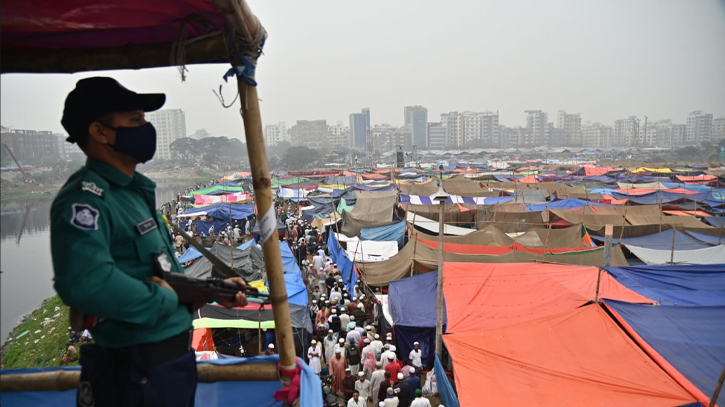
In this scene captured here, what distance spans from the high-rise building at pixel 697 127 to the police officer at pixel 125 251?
106 m

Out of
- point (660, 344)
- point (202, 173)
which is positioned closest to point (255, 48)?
point (660, 344)

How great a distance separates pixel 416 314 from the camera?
7.48 metres

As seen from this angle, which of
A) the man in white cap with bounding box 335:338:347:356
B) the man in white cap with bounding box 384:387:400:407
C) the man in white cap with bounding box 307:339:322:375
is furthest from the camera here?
the man in white cap with bounding box 335:338:347:356

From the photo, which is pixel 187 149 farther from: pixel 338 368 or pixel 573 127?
pixel 573 127

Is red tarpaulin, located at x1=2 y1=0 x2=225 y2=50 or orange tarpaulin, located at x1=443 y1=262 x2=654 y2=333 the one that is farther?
orange tarpaulin, located at x1=443 y1=262 x2=654 y2=333

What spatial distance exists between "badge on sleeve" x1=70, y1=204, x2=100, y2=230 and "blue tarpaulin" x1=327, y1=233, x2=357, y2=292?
29.0 ft

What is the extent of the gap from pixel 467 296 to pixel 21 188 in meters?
6.14

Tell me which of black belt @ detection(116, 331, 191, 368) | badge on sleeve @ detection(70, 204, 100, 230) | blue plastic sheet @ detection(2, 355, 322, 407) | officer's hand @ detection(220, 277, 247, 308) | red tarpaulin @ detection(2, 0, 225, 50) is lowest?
blue plastic sheet @ detection(2, 355, 322, 407)

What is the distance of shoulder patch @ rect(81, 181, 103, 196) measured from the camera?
56.4 inches

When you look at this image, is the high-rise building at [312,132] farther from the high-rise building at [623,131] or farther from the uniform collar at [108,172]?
the uniform collar at [108,172]

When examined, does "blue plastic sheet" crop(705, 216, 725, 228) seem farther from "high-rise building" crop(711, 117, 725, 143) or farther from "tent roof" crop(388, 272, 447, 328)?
"high-rise building" crop(711, 117, 725, 143)

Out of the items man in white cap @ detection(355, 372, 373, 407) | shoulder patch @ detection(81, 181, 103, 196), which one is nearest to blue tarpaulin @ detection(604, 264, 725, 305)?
man in white cap @ detection(355, 372, 373, 407)

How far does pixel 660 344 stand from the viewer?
16.4 ft

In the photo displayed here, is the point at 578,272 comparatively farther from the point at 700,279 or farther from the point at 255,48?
the point at 255,48
